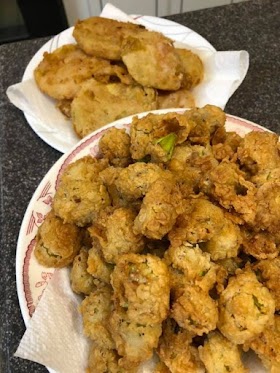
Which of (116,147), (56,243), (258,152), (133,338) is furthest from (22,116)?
(133,338)

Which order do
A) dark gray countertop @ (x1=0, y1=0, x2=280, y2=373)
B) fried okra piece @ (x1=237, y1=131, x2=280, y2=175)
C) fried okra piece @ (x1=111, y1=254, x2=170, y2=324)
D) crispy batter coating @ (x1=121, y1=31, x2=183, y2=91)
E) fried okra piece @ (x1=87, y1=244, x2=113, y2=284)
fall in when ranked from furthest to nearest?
1. crispy batter coating @ (x1=121, y1=31, x2=183, y2=91)
2. dark gray countertop @ (x1=0, y1=0, x2=280, y2=373)
3. fried okra piece @ (x1=237, y1=131, x2=280, y2=175)
4. fried okra piece @ (x1=87, y1=244, x2=113, y2=284)
5. fried okra piece @ (x1=111, y1=254, x2=170, y2=324)

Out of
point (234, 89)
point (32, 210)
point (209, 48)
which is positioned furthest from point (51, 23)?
point (32, 210)

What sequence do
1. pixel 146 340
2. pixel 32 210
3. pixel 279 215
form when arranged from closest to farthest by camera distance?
pixel 146 340
pixel 279 215
pixel 32 210

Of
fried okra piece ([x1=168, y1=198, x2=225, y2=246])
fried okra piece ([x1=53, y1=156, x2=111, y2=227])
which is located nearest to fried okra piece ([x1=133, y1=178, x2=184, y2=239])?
fried okra piece ([x1=168, y1=198, x2=225, y2=246])

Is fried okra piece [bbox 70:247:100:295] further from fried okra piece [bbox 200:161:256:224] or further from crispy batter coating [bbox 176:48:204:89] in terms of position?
crispy batter coating [bbox 176:48:204:89]

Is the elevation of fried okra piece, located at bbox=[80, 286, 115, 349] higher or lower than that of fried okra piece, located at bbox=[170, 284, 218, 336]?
lower

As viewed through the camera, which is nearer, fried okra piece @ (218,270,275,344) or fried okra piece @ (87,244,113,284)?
fried okra piece @ (218,270,275,344)

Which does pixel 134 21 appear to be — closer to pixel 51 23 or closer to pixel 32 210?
pixel 51 23

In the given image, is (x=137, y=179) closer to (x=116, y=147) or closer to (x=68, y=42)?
(x=116, y=147)
